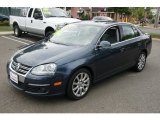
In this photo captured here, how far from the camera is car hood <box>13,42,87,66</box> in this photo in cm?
396

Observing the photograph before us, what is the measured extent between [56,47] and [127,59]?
1.89 meters

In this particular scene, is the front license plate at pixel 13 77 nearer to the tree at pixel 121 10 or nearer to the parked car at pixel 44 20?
the parked car at pixel 44 20

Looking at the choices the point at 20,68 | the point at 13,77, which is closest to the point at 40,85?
the point at 20,68

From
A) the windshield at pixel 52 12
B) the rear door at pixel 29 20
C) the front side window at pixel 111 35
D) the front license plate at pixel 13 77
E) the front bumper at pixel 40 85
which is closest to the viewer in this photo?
the front bumper at pixel 40 85

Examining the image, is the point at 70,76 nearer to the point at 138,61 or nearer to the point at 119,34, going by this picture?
the point at 119,34

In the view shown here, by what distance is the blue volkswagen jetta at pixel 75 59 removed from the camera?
3824mm

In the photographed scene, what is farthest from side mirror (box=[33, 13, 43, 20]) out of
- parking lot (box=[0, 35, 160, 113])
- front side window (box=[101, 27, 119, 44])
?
front side window (box=[101, 27, 119, 44])

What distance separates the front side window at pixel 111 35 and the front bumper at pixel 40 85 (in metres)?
Answer: 1.53

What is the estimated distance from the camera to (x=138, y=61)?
6.05 metres

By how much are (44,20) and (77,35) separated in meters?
5.89

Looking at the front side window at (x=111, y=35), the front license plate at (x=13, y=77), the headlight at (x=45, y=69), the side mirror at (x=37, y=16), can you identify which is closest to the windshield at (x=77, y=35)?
the front side window at (x=111, y=35)

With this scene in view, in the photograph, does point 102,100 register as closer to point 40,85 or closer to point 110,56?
point 110,56

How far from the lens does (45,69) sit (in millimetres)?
3807

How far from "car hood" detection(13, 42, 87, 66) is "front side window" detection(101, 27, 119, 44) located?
28.8 inches
